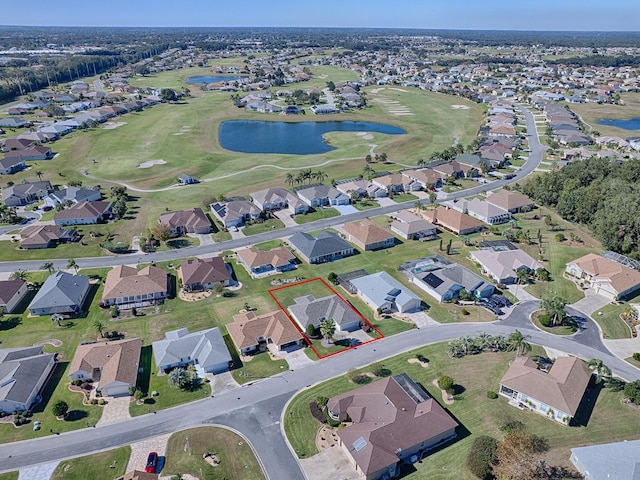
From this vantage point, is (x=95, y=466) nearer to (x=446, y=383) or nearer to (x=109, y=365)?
(x=109, y=365)

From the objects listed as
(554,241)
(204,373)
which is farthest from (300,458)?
(554,241)

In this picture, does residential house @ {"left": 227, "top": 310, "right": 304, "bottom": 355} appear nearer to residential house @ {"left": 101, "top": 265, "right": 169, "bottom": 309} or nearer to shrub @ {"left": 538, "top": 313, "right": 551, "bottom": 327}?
residential house @ {"left": 101, "top": 265, "right": 169, "bottom": 309}

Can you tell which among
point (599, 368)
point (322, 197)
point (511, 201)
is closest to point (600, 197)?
point (511, 201)

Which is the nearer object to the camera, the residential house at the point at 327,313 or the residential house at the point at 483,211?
the residential house at the point at 327,313

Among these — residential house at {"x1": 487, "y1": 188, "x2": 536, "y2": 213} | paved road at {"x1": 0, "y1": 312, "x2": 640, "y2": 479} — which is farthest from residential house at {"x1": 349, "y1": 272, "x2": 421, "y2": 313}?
residential house at {"x1": 487, "y1": 188, "x2": 536, "y2": 213}

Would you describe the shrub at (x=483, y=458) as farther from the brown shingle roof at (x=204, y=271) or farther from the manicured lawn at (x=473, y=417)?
the brown shingle roof at (x=204, y=271)

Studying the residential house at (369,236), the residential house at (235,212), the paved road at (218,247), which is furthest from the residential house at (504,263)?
the residential house at (235,212)
